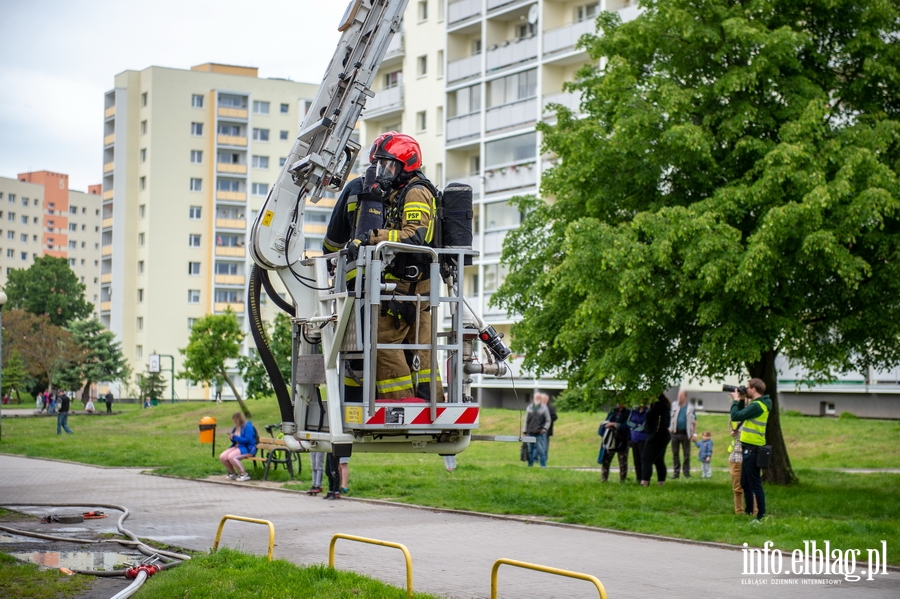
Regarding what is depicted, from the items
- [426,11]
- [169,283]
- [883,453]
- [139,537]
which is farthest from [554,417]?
[169,283]

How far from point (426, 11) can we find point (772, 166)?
4265 centimetres

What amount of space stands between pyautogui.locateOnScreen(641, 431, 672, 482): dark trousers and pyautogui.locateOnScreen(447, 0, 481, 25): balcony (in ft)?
122

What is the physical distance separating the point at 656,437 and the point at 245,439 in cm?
816

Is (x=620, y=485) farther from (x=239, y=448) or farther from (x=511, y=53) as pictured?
(x=511, y=53)

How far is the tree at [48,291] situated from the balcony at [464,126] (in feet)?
216

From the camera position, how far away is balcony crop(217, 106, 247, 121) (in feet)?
299

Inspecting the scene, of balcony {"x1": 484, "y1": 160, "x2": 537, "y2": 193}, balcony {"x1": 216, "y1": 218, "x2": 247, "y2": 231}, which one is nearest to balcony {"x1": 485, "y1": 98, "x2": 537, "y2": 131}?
balcony {"x1": 484, "y1": 160, "x2": 537, "y2": 193}

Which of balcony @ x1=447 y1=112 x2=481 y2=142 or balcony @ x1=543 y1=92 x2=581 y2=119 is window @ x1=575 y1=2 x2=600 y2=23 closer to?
balcony @ x1=543 y1=92 x2=581 y2=119

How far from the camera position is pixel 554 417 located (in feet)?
90.7

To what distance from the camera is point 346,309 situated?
772 cm

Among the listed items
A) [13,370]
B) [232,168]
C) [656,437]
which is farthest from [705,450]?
[232,168]

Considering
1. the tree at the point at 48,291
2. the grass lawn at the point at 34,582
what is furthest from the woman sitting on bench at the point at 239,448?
the tree at the point at 48,291

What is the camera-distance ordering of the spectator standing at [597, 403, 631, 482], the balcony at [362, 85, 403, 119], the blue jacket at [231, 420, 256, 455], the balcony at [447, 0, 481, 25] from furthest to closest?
1. the balcony at [362, 85, 403, 119]
2. the balcony at [447, 0, 481, 25]
3. the blue jacket at [231, 420, 256, 455]
4. the spectator standing at [597, 403, 631, 482]

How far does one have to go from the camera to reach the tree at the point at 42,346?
249 feet
